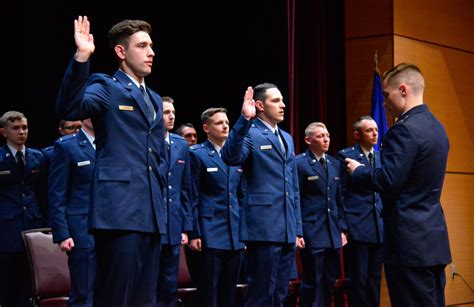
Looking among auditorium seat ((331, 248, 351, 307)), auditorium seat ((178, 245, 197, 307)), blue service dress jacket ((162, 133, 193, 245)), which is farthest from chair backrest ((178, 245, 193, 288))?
auditorium seat ((331, 248, 351, 307))

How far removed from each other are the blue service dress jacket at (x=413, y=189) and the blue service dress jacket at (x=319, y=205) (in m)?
2.51

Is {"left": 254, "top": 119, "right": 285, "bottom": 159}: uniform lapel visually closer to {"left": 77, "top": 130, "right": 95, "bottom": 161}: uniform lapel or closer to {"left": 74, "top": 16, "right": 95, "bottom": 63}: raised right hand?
{"left": 77, "top": 130, "right": 95, "bottom": 161}: uniform lapel

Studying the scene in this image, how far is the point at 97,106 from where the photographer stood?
10.9 ft

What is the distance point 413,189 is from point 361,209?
281 centimetres

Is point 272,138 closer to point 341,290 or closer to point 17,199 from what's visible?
point 341,290

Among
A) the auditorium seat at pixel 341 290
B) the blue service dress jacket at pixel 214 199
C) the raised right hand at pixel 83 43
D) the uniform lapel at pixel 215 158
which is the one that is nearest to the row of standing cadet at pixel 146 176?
the raised right hand at pixel 83 43

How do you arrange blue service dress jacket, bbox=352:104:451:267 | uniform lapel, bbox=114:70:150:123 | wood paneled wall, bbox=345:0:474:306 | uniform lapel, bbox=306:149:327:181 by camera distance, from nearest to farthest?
uniform lapel, bbox=114:70:150:123, blue service dress jacket, bbox=352:104:451:267, uniform lapel, bbox=306:149:327:181, wood paneled wall, bbox=345:0:474:306

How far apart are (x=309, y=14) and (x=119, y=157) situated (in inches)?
187

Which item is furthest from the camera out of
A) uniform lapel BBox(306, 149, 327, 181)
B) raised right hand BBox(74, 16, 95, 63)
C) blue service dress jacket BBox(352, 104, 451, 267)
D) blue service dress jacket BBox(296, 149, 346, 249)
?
uniform lapel BBox(306, 149, 327, 181)

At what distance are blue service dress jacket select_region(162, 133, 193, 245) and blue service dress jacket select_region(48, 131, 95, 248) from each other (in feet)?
2.17

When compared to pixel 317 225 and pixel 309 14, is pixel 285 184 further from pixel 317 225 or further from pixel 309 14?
pixel 309 14

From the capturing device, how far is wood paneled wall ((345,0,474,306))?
25.7 ft

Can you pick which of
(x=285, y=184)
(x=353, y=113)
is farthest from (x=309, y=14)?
(x=285, y=184)

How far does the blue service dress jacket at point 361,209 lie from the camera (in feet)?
21.1
